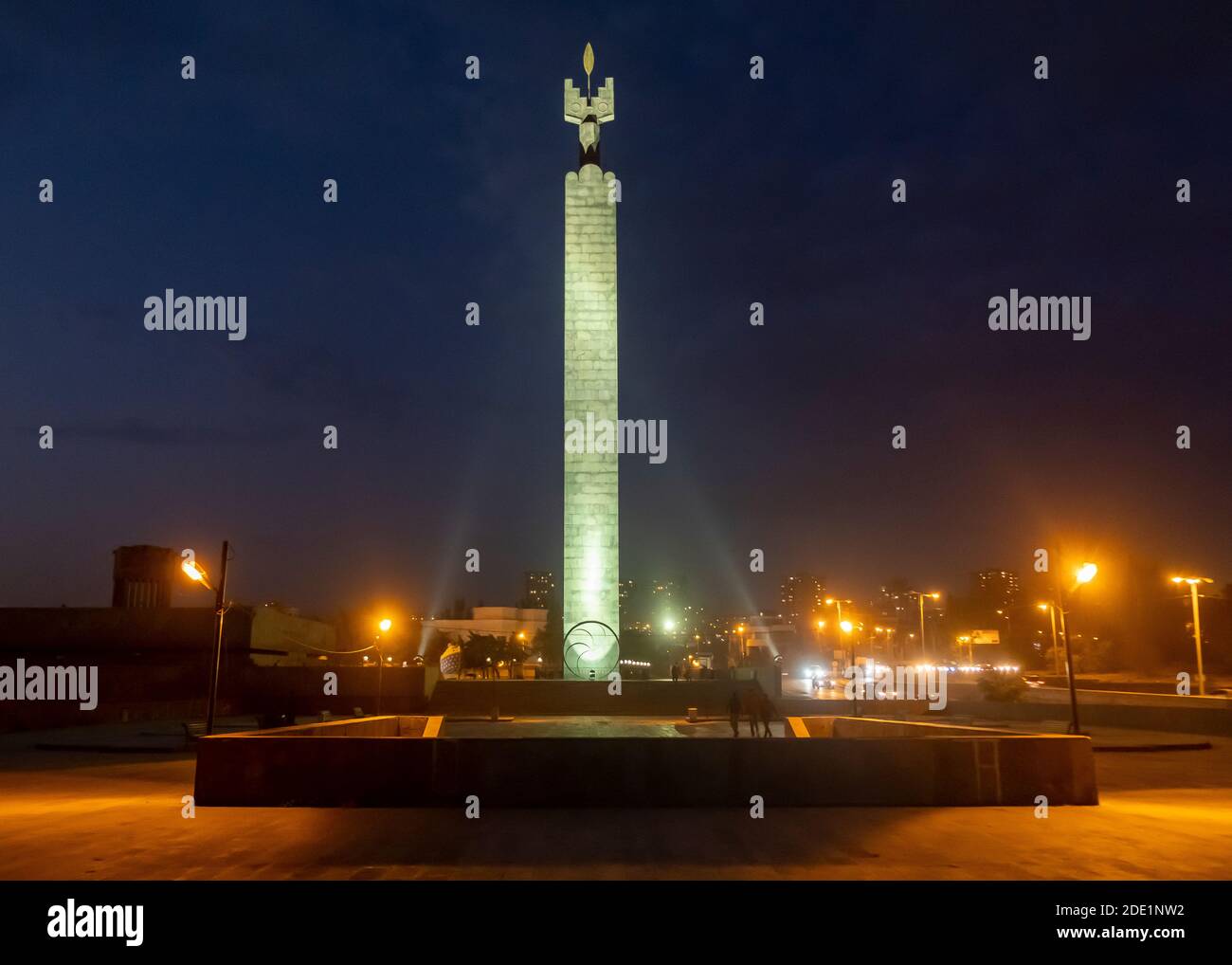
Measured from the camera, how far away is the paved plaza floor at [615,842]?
826cm

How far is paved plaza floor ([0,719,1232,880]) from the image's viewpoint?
8258mm

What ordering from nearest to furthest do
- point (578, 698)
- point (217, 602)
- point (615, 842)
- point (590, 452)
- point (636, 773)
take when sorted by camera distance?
point (615, 842), point (636, 773), point (217, 602), point (578, 698), point (590, 452)

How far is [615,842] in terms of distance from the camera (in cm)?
965

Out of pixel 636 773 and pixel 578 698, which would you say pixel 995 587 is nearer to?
pixel 578 698

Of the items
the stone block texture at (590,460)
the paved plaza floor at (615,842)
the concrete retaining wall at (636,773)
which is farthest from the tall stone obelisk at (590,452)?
the concrete retaining wall at (636,773)

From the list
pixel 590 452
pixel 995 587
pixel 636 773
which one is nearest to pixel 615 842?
pixel 636 773

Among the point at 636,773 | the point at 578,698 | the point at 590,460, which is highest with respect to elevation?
the point at 590,460

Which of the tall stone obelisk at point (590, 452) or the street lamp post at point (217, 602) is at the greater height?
the tall stone obelisk at point (590, 452)

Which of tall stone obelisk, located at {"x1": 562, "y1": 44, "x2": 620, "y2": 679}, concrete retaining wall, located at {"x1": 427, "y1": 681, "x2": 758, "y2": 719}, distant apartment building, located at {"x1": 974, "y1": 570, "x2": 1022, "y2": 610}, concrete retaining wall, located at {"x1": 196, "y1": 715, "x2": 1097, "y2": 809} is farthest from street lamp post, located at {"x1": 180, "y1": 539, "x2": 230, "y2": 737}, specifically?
distant apartment building, located at {"x1": 974, "y1": 570, "x2": 1022, "y2": 610}

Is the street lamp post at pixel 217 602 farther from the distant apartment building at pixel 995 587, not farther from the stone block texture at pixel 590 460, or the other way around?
the distant apartment building at pixel 995 587

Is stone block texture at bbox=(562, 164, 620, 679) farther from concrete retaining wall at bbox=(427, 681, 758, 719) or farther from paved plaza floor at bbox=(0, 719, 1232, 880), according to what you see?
paved plaza floor at bbox=(0, 719, 1232, 880)

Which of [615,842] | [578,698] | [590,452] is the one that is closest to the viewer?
[615,842]

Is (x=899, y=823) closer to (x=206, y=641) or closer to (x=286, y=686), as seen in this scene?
(x=286, y=686)
